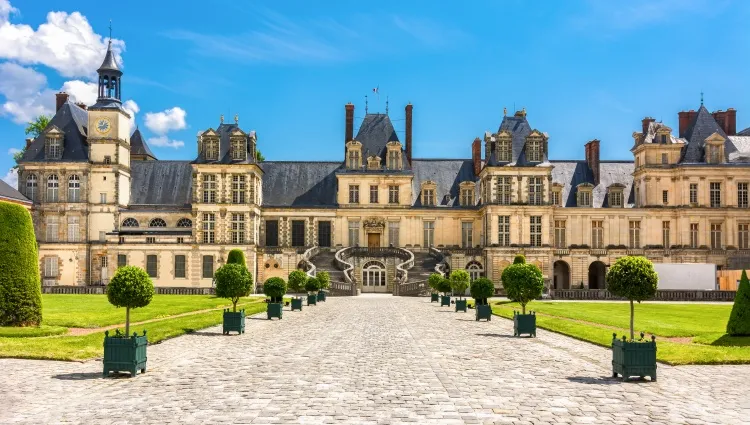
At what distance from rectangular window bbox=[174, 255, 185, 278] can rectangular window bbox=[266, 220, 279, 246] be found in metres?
7.20

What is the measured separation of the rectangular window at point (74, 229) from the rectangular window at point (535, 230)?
117 feet

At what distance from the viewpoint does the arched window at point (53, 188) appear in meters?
58.6

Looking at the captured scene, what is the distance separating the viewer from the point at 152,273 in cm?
5866

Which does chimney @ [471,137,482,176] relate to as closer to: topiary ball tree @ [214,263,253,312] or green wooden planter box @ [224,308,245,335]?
topiary ball tree @ [214,263,253,312]

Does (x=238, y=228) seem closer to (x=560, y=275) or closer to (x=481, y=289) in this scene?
(x=560, y=275)

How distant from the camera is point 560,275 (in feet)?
207

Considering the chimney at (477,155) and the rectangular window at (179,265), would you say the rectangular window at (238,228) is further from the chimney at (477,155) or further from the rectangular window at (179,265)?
the chimney at (477,155)

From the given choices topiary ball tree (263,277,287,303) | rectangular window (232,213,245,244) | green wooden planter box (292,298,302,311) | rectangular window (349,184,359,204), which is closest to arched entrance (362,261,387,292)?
rectangular window (349,184,359,204)

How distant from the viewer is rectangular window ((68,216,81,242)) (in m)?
58.6

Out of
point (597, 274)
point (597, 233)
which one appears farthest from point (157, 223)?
point (597, 274)

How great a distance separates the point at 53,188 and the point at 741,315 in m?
51.8

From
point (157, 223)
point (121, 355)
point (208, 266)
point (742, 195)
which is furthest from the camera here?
point (157, 223)

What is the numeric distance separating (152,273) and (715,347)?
46861 millimetres

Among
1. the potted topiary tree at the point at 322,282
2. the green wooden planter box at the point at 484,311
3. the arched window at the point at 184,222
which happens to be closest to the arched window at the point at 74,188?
the arched window at the point at 184,222
